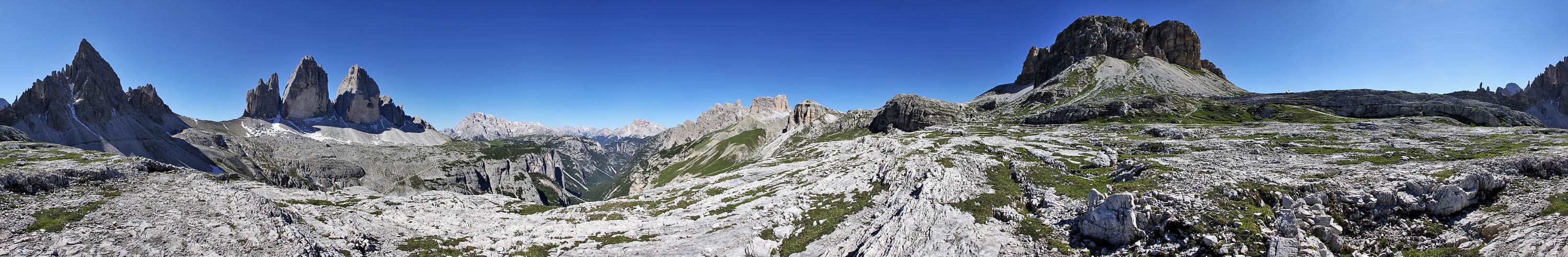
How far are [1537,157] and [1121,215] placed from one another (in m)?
19.0

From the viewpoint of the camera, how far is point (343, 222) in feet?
106

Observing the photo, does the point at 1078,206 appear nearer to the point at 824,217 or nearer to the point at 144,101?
the point at 824,217

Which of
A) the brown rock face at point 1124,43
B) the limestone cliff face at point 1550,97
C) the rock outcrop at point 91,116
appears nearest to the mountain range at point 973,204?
the brown rock face at point 1124,43

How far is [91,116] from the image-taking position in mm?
160250

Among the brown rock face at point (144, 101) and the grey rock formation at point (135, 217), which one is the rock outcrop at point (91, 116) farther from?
the grey rock formation at point (135, 217)

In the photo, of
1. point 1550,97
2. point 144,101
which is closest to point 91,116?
point 144,101

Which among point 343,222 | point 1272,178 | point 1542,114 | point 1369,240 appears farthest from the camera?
point 1542,114

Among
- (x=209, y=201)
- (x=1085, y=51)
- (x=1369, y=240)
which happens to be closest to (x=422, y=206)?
(x=209, y=201)

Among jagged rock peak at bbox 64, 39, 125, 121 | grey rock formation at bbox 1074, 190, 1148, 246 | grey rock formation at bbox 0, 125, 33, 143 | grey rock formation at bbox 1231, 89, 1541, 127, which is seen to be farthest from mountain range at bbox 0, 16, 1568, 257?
jagged rock peak at bbox 64, 39, 125, 121

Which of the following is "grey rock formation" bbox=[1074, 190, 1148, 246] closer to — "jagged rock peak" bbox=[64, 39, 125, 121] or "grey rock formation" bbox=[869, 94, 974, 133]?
"grey rock formation" bbox=[869, 94, 974, 133]

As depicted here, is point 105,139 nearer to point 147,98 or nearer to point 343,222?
point 147,98

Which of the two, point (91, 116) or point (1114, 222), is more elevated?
point (91, 116)

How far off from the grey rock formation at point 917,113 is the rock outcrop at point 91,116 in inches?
8737

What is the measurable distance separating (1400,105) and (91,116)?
34354cm
